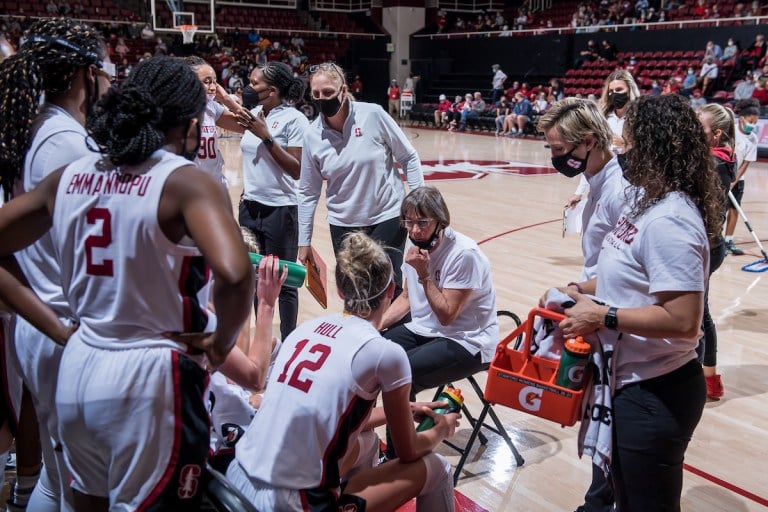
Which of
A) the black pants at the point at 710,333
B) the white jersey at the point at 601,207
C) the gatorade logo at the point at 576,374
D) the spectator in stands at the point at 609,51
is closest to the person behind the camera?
the gatorade logo at the point at 576,374

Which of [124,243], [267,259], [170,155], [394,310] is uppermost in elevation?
[170,155]

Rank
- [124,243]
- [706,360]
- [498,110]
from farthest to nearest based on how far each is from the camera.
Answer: [498,110] < [706,360] < [124,243]

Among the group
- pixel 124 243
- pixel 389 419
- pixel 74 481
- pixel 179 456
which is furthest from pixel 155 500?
pixel 389 419

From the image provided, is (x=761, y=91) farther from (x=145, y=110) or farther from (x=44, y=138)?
(x=145, y=110)

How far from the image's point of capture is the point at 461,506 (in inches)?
121

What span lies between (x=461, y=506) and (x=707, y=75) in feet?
57.1

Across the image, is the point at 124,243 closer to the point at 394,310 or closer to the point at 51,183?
the point at 51,183

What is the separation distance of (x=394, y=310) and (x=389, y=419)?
1.56 meters

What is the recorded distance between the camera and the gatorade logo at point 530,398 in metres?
2.32

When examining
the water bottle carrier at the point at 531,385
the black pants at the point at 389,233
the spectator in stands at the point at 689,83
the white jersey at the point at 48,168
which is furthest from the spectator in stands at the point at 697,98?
the white jersey at the point at 48,168

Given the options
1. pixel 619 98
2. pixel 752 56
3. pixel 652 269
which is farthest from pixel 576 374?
pixel 752 56

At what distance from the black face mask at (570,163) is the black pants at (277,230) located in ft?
6.36

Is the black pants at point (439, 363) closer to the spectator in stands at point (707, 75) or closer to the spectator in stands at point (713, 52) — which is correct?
the spectator in stands at point (707, 75)

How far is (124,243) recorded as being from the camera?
1.56m
